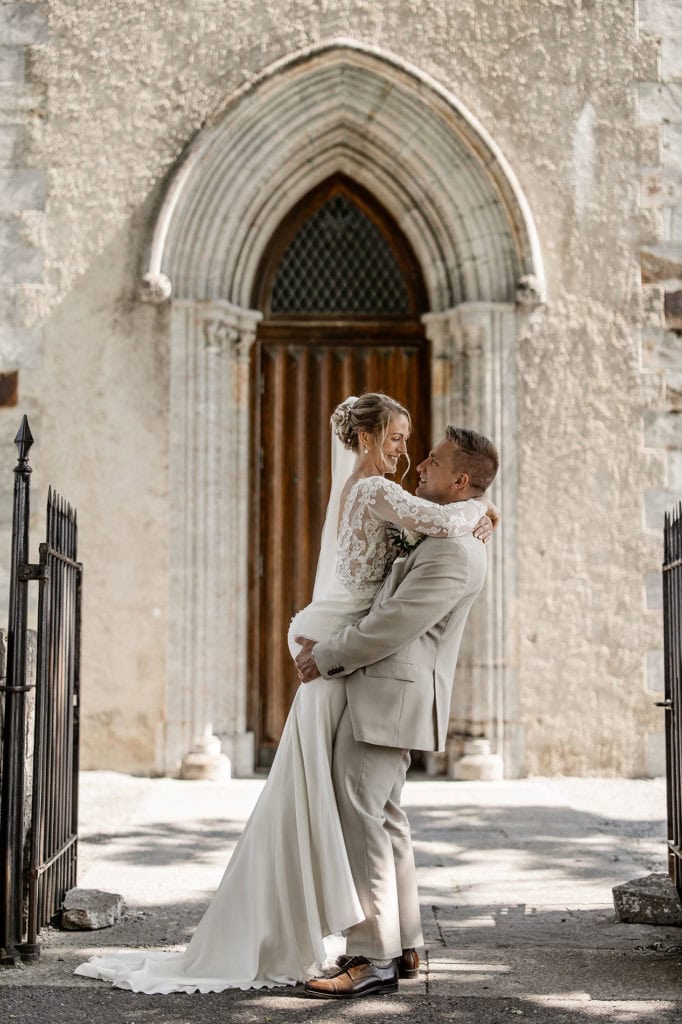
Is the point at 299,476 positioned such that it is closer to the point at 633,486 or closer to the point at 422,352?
the point at 422,352

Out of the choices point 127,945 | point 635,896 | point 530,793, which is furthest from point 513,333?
point 127,945

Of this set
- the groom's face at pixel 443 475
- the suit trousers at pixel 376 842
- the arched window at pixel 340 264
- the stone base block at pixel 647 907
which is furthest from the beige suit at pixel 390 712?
the arched window at pixel 340 264

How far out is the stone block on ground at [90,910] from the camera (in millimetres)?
4137

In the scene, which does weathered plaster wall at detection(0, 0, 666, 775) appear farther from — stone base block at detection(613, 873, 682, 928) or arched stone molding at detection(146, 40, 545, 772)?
stone base block at detection(613, 873, 682, 928)

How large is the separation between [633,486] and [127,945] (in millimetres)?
5190

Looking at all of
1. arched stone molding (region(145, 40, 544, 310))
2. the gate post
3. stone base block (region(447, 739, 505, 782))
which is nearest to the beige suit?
the gate post

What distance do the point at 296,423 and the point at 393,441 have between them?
4.91 metres

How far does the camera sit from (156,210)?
8.10 meters

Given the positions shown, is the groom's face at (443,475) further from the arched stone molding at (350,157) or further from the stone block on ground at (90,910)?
the arched stone molding at (350,157)

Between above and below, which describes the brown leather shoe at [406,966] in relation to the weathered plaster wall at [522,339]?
below

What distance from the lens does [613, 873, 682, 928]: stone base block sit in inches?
170

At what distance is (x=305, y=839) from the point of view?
3453 millimetres

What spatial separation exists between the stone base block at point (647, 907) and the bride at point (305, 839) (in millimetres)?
1352

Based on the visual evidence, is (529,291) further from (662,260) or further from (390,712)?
(390,712)
